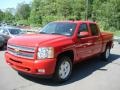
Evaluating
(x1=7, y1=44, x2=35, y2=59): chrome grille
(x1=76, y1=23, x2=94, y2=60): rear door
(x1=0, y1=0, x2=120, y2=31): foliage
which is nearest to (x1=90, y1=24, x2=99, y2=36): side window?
(x1=76, y1=23, x2=94, y2=60): rear door

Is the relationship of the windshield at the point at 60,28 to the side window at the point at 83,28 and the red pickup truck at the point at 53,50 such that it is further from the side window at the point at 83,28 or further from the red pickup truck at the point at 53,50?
the side window at the point at 83,28

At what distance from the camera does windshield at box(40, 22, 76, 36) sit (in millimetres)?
8281

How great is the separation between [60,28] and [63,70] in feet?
5.45

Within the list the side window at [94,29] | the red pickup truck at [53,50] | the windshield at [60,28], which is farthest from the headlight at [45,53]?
the side window at [94,29]

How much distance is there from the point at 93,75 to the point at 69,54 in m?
1.42

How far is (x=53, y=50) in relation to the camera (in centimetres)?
693

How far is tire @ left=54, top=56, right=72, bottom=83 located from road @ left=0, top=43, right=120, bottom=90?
0.54ft

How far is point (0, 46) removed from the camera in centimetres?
1422

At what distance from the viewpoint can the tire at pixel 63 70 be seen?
726 cm

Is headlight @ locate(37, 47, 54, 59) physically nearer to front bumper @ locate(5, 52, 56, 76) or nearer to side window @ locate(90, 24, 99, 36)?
front bumper @ locate(5, 52, 56, 76)

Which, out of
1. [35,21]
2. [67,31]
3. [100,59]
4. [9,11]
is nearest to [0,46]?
[100,59]

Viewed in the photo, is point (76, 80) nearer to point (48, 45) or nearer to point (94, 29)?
point (48, 45)

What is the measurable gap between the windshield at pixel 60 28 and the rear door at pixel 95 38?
126 centimetres

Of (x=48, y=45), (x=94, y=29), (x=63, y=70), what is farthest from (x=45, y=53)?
(x=94, y=29)
